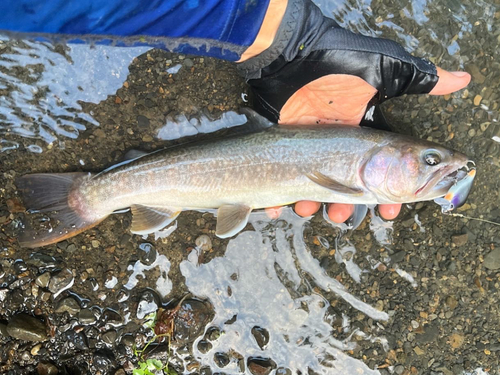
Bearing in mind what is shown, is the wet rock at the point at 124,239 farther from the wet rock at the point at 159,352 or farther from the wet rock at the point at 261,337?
the wet rock at the point at 261,337

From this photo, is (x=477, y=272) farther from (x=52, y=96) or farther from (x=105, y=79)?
(x=52, y=96)

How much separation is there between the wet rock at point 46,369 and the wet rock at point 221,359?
151 centimetres

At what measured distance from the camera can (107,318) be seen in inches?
135

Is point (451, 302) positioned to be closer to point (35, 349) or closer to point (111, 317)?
point (111, 317)

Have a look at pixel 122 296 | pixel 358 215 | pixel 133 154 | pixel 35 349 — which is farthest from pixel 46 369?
pixel 358 215

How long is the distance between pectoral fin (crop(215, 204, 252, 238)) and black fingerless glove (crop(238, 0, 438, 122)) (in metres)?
1.09

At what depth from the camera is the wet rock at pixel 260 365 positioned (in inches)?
134

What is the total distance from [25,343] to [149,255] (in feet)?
4.70

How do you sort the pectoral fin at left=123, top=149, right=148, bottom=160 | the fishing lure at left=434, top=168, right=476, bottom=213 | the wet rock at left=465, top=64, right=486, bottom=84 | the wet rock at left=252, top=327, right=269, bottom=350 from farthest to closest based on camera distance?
the wet rock at left=465, top=64, right=486, bottom=84, the wet rock at left=252, top=327, right=269, bottom=350, the pectoral fin at left=123, top=149, right=148, bottom=160, the fishing lure at left=434, top=168, right=476, bottom=213

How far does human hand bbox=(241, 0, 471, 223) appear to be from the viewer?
2.89 m

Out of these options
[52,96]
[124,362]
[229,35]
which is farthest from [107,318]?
[229,35]

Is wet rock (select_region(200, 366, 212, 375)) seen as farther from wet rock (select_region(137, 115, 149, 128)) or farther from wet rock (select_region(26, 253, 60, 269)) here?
wet rock (select_region(137, 115, 149, 128))

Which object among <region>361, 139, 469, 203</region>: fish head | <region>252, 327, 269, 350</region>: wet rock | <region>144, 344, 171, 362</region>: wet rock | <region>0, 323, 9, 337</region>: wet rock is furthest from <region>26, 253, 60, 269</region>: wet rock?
<region>361, 139, 469, 203</region>: fish head

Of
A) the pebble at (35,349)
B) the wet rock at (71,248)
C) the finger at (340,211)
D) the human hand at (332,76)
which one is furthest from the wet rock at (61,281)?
the finger at (340,211)
